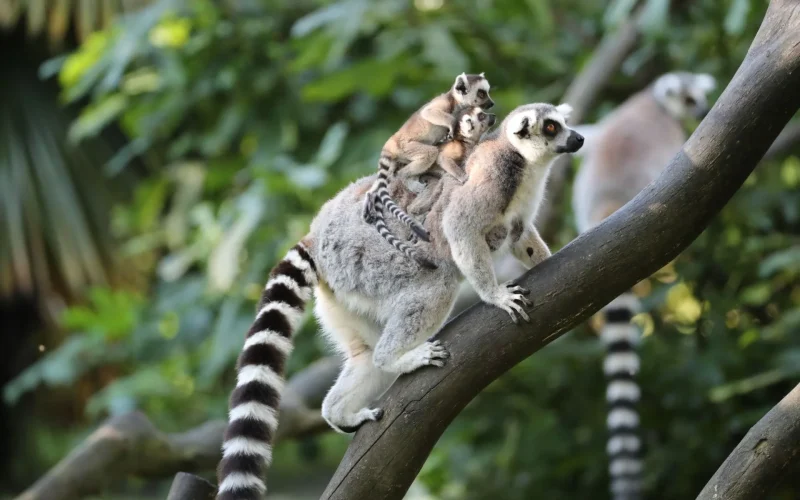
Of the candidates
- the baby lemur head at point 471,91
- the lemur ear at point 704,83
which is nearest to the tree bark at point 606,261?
the baby lemur head at point 471,91

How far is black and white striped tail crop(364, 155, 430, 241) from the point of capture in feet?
11.5

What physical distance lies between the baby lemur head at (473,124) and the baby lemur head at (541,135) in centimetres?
24

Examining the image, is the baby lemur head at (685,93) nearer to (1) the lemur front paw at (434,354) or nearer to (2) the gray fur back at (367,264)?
(2) the gray fur back at (367,264)

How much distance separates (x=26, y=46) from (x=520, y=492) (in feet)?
29.8

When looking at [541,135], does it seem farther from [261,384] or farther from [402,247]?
[261,384]

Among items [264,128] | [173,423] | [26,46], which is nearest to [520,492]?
[173,423]

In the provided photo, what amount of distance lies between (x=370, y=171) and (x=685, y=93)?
2836 mm

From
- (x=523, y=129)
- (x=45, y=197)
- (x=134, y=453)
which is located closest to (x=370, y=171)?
(x=134, y=453)

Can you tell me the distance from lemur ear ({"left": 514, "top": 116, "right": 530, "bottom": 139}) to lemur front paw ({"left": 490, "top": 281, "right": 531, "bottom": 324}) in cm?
59

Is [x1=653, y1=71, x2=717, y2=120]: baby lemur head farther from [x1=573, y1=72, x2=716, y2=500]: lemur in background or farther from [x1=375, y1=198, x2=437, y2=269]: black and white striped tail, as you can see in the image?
[x1=375, y1=198, x2=437, y2=269]: black and white striped tail

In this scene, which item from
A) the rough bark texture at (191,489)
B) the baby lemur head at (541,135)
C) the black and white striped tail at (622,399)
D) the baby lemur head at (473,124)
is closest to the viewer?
the baby lemur head at (541,135)

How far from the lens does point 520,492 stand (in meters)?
7.30

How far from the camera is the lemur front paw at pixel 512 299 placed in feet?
10.3

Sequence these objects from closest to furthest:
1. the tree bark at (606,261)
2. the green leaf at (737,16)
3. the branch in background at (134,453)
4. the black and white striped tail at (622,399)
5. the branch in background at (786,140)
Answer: the tree bark at (606,261)
the green leaf at (737,16)
the branch in background at (134,453)
the black and white striped tail at (622,399)
the branch in background at (786,140)
